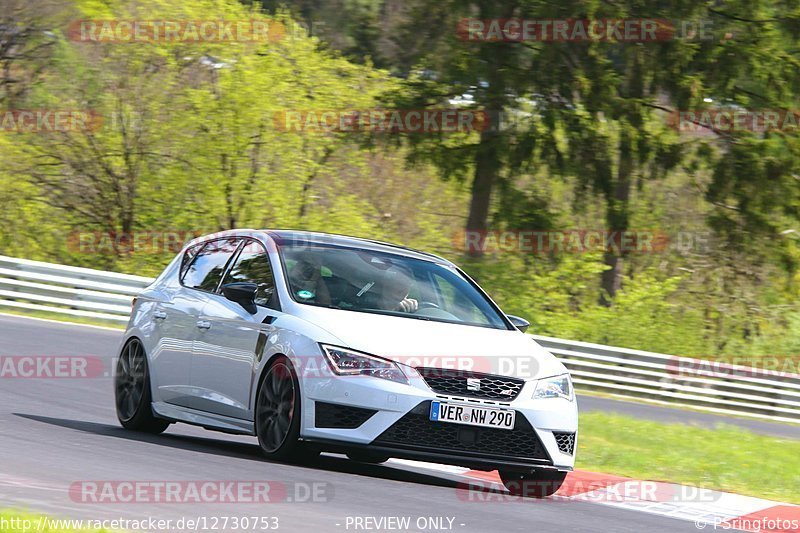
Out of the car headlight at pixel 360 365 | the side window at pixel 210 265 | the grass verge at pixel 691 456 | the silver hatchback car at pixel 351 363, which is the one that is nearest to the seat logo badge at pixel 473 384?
the silver hatchback car at pixel 351 363

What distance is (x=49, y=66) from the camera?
111 ft

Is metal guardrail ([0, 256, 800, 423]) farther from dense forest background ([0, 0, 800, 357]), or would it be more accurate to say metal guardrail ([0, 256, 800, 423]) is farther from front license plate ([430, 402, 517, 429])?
front license plate ([430, 402, 517, 429])

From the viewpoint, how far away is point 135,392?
1034 centimetres

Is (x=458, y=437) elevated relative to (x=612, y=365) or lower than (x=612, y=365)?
elevated

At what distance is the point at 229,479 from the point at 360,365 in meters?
1.04

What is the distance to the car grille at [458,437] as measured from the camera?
26.3 ft

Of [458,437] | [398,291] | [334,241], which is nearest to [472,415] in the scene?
[458,437]

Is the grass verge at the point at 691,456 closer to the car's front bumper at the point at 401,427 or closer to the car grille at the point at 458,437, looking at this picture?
the car grille at the point at 458,437

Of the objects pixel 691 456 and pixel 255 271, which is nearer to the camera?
pixel 255 271

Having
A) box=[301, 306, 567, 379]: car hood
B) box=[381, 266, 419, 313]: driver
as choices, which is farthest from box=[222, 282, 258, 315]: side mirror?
box=[381, 266, 419, 313]: driver

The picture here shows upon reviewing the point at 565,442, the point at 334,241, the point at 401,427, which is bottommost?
the point at 565,442

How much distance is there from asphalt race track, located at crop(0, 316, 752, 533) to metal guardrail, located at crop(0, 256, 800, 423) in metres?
11.9

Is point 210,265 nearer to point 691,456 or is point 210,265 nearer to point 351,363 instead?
point 351,363

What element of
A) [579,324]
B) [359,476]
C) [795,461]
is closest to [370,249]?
[359,476]
